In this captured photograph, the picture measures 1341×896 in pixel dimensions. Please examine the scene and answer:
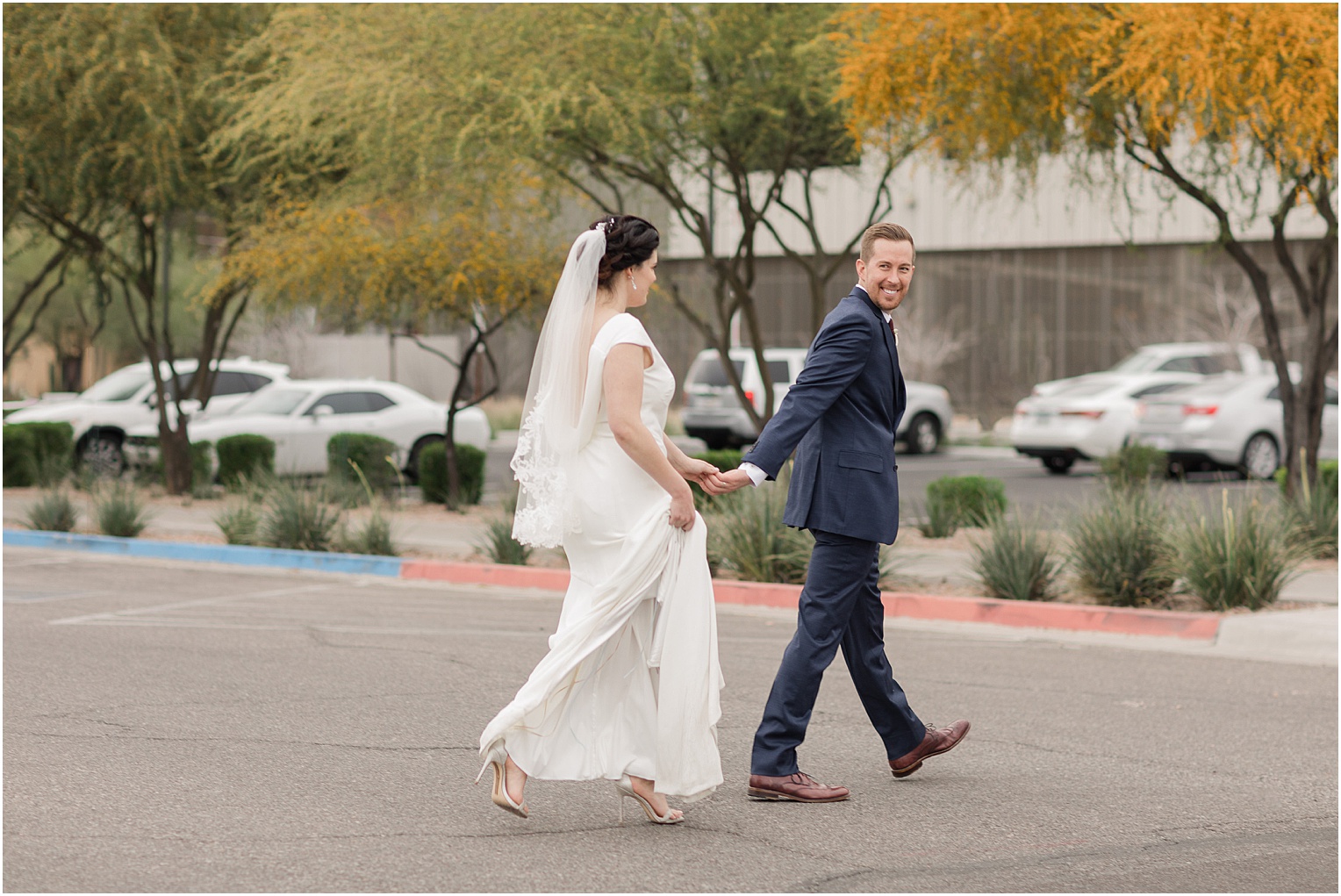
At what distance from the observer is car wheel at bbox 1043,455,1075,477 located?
23156mm

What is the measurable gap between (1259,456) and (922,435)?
8.09 m

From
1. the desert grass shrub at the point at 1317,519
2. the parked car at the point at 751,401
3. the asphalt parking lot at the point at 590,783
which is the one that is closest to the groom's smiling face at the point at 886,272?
the asphalt parking lot at the point at 590,783

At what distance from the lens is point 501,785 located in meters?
4.94

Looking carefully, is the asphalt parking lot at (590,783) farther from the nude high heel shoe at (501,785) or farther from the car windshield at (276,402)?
the car windshield at (276,402)

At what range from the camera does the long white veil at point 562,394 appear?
16.6 ft

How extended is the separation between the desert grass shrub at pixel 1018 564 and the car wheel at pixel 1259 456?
11.5 meters

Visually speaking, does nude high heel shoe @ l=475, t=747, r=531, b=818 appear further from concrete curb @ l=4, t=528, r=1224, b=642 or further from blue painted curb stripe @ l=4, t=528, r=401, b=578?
blue painted curb stripe @ l=4, t=528, r=401, b=578

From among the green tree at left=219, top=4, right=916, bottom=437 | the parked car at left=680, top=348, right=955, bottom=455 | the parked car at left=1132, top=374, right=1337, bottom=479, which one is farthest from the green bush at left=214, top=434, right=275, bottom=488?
the parked car at left=1132, top=374, right=1337, bottom=479

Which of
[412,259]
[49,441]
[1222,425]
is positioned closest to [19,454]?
[49,441]

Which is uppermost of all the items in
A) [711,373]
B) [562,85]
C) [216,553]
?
[562,85]

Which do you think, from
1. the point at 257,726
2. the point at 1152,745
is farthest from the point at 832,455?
the point at 257,726

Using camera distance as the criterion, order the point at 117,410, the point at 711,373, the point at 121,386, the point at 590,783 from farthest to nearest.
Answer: the point at 711,373 < the point at 121,386 < the point at 117,410 < the point at 590,783

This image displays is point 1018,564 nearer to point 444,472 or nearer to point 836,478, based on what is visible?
point 836,478

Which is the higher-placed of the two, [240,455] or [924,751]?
[240,455]
